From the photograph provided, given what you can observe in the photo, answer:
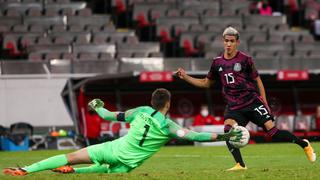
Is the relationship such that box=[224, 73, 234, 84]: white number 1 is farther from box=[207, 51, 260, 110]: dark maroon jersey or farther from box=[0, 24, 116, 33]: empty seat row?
box=[0, 24, 116, 33]: empty seat row

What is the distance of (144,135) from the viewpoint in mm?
11305

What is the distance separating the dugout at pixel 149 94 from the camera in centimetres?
2780

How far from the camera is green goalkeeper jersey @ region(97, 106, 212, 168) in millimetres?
11219

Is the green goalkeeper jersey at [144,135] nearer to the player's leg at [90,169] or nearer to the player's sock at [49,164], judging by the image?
the player's leg at [90,169]

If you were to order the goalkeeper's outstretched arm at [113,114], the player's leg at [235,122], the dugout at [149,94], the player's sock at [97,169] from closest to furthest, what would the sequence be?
the goalkeeper's outstretched arm at [113,114] → the player's sock at [97,169] → the player's leg at [235,122] → the dugout at [149,94]

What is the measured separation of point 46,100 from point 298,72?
305 inches

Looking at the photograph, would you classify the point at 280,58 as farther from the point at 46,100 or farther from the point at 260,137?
the point at 46,100

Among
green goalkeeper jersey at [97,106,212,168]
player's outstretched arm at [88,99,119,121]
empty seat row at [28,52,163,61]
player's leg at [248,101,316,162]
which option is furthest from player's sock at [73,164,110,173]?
empty seat row at [28,52,163,61]

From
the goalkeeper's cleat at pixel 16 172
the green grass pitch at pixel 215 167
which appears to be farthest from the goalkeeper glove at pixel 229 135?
the goalkeeper's cleat at pixel 16 172

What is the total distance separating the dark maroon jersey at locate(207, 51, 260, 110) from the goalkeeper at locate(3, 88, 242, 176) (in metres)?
2.13

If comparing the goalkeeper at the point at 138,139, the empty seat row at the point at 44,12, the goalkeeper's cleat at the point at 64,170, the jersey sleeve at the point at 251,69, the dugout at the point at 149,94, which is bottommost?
the dugout at the point at 149,94

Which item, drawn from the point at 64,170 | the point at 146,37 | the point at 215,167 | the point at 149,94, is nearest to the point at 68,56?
the point at 149,94

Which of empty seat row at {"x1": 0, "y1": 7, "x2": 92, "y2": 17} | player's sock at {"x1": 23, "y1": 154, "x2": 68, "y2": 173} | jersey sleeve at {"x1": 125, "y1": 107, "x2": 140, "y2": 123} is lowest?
empty seat row at {"x1": 0, "y1": 7, "x2": 92, "y2": 17}

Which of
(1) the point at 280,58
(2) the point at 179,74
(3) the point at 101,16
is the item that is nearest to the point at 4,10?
(3) the point at 101,16
